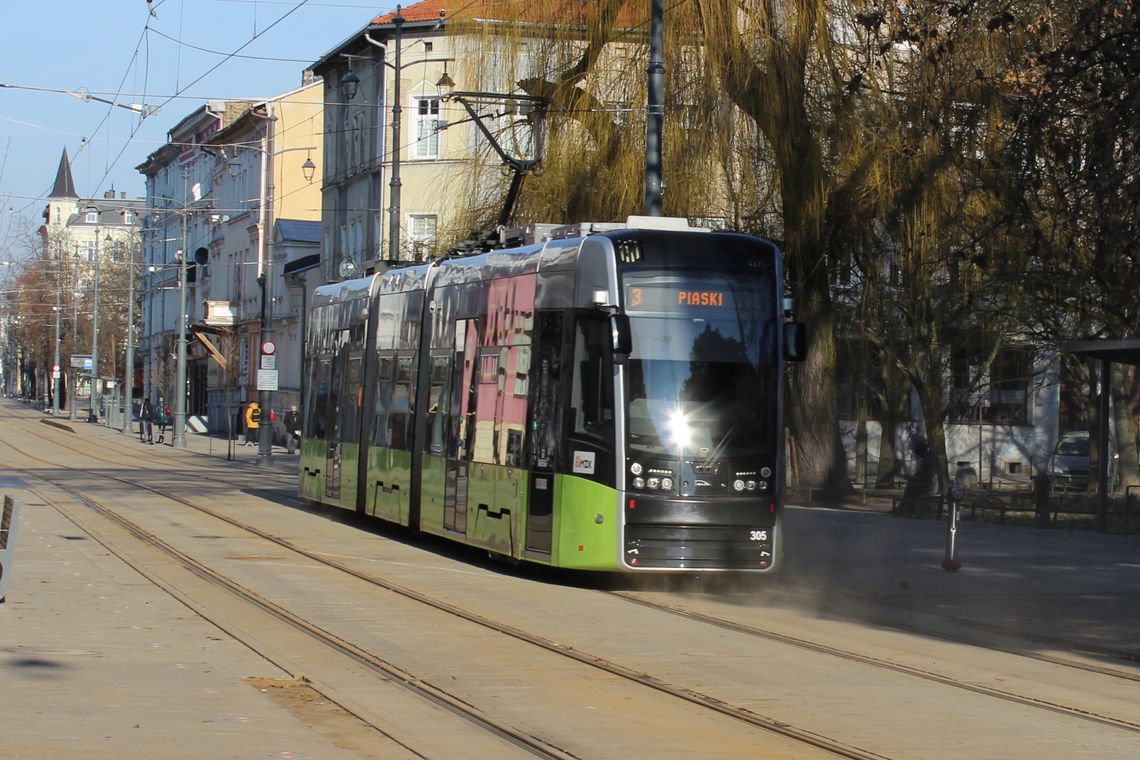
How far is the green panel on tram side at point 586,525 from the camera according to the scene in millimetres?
16000

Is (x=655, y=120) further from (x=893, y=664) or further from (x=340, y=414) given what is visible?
(x=893, y=664)

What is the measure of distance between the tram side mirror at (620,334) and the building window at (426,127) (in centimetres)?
4286

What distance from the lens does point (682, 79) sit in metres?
24.8

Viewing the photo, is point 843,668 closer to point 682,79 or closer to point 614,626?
point 614,626

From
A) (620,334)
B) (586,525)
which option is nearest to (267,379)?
(586,525)

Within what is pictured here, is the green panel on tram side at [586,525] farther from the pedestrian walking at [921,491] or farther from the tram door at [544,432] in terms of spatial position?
the pedestrian walking at [921,491]

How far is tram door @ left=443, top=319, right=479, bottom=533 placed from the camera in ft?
62.5

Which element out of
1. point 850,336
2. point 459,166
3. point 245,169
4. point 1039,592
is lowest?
point 1039,592

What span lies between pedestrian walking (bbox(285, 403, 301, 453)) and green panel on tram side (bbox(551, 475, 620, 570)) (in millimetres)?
40047

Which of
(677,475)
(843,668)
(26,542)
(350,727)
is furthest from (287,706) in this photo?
(26,542)

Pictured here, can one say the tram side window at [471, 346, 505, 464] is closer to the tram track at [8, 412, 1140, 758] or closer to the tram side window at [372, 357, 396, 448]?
the tram track at [8, 412, 1140, 758]

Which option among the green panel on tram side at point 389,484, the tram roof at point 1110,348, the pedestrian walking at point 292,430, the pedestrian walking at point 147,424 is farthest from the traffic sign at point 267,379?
the tram roof at point 1110,348

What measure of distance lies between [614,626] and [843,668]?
2.61 metres

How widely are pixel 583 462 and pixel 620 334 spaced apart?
1352 millimetres
